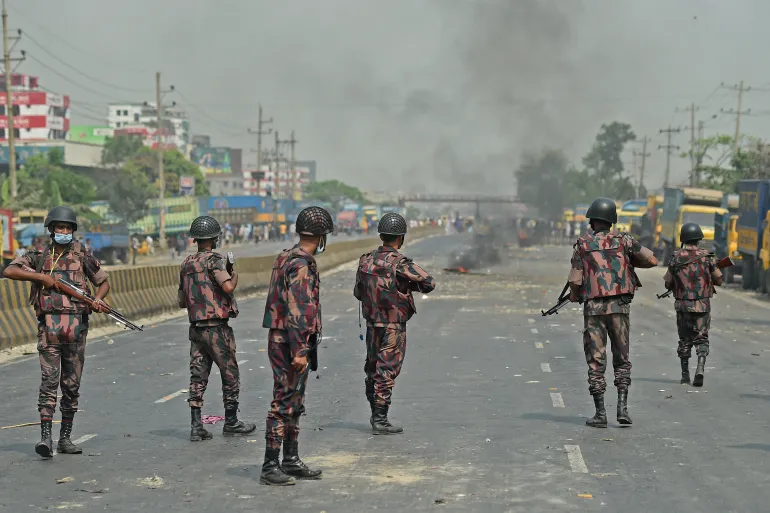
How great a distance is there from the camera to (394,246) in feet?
37.8

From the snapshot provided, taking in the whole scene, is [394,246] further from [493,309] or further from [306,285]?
[493,309]

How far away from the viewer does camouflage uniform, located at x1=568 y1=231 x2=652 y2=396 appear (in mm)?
11430

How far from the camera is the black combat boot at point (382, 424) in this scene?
438 inches

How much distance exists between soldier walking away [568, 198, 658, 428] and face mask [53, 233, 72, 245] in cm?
467

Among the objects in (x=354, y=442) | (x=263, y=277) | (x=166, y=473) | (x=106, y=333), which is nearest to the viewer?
(x=166, y=473)

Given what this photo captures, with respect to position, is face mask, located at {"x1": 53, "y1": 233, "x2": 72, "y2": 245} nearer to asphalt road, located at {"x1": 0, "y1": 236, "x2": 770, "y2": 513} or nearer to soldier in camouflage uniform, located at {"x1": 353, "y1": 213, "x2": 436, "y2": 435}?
asphalt road, located at {"x1": 0, "y1": 236, "x2": 770, "y2": 513}

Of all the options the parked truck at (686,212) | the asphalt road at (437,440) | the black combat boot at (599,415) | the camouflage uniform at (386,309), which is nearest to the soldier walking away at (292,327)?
the asphalt road at (437,440)

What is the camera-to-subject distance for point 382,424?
11.1 meters

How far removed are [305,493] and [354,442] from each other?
7.32ft

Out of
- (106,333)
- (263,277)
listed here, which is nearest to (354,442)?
(106,333)

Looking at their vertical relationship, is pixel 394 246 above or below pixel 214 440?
above

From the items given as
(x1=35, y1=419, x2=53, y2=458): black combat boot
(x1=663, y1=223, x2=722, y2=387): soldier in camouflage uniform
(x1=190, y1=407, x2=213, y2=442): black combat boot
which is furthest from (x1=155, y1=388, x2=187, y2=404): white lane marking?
(x1=663, y1=223, x2=722, y2=387): soldier in camouflage uniform

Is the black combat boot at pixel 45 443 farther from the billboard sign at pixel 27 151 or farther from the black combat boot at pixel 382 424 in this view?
the billboard sign at pixel 27 151

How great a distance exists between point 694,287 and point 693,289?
28 mm
